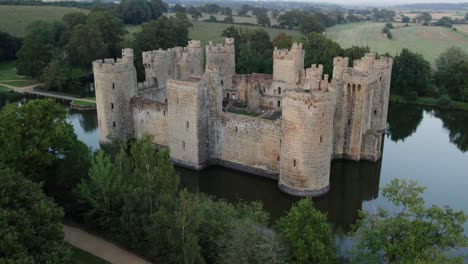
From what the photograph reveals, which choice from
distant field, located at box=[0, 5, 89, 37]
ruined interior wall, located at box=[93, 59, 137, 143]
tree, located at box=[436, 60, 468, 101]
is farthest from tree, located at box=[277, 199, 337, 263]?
distant field, located at box=[0, 5, 89, 37]

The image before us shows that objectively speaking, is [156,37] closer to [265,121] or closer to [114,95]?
[114,95]

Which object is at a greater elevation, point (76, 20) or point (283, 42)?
point (76, 20)

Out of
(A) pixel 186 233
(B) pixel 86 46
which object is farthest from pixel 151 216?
(B) pixel 86 46

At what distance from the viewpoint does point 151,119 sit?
34094 mm

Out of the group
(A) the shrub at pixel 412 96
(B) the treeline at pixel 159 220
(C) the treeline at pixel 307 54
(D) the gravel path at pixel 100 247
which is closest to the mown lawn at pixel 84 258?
(D) the gravel path at pixel 100 247

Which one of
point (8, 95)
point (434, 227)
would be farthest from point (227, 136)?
point (8, 95)

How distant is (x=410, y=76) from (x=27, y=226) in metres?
50.3

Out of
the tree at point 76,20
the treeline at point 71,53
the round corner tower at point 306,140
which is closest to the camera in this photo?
the round corner tower at point 306,140

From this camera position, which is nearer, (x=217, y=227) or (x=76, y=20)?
(x=217, y=227)

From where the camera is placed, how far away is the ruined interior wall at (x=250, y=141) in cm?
2911

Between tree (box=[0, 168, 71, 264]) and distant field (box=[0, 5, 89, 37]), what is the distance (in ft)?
253

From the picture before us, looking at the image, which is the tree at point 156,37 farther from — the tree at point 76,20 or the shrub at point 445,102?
the shrub at point 445,102

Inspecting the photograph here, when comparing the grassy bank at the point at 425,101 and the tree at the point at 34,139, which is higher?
the tree at the point at 34,139

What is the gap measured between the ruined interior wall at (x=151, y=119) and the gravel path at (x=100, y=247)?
13.6 metres
